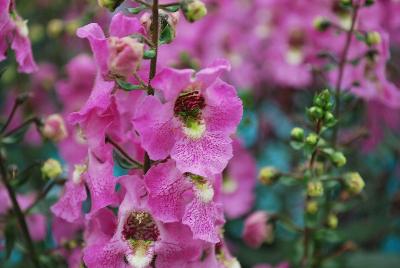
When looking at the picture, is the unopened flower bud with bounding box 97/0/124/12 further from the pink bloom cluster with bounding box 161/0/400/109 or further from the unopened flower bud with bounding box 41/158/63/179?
the pink bloom cluster with bounding box 161/0/400/109

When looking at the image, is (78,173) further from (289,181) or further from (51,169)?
(289,181)

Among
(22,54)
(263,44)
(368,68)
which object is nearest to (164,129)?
(22,54)

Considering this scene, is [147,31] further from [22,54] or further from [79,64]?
[79,64]

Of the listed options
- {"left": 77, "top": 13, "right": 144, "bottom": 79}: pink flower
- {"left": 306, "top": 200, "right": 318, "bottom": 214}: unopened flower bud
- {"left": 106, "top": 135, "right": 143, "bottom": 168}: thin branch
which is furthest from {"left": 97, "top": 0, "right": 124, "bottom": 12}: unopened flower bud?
{"left": 306, "top": 200, "right": 318, "bottom": 214}: unopened flower bud

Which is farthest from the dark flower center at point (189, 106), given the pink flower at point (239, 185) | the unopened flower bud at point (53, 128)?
the pink flower at point (239, 185)

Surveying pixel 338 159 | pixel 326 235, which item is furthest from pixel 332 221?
pixel 338 159

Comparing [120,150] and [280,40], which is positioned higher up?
[120,150]
